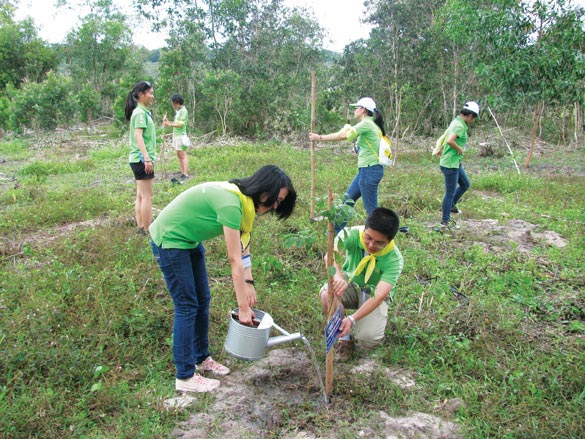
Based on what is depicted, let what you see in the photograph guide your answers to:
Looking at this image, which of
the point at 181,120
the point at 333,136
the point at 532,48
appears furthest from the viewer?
the point at 532,48

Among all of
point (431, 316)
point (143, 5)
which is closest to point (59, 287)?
point (431, 316)

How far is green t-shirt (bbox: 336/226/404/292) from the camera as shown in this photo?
2795 mm

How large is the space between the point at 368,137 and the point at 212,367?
281cm

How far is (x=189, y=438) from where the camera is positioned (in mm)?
2270

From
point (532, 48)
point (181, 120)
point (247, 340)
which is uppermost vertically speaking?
point (532, 48)

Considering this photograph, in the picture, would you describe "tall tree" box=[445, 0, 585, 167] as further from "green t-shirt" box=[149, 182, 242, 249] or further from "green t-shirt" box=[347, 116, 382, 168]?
"green t-shirt" box=[149, 182, 242, 249]

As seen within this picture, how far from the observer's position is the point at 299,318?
3424 millimetres

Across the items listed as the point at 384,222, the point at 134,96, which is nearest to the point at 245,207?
the point at 384,222

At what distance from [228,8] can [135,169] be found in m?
11.6

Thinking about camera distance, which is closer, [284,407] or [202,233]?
[202,233]

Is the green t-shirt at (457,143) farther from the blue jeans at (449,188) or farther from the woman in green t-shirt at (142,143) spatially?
the woman in green t-shirt at (142,143)

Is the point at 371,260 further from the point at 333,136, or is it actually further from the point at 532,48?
the point at 532,48

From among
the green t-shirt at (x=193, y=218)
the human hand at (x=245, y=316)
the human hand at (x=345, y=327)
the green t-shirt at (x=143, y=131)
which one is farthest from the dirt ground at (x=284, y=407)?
the green t-shirt at (x=143, y=131)

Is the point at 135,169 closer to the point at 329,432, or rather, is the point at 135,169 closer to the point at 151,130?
the point at 151,130
